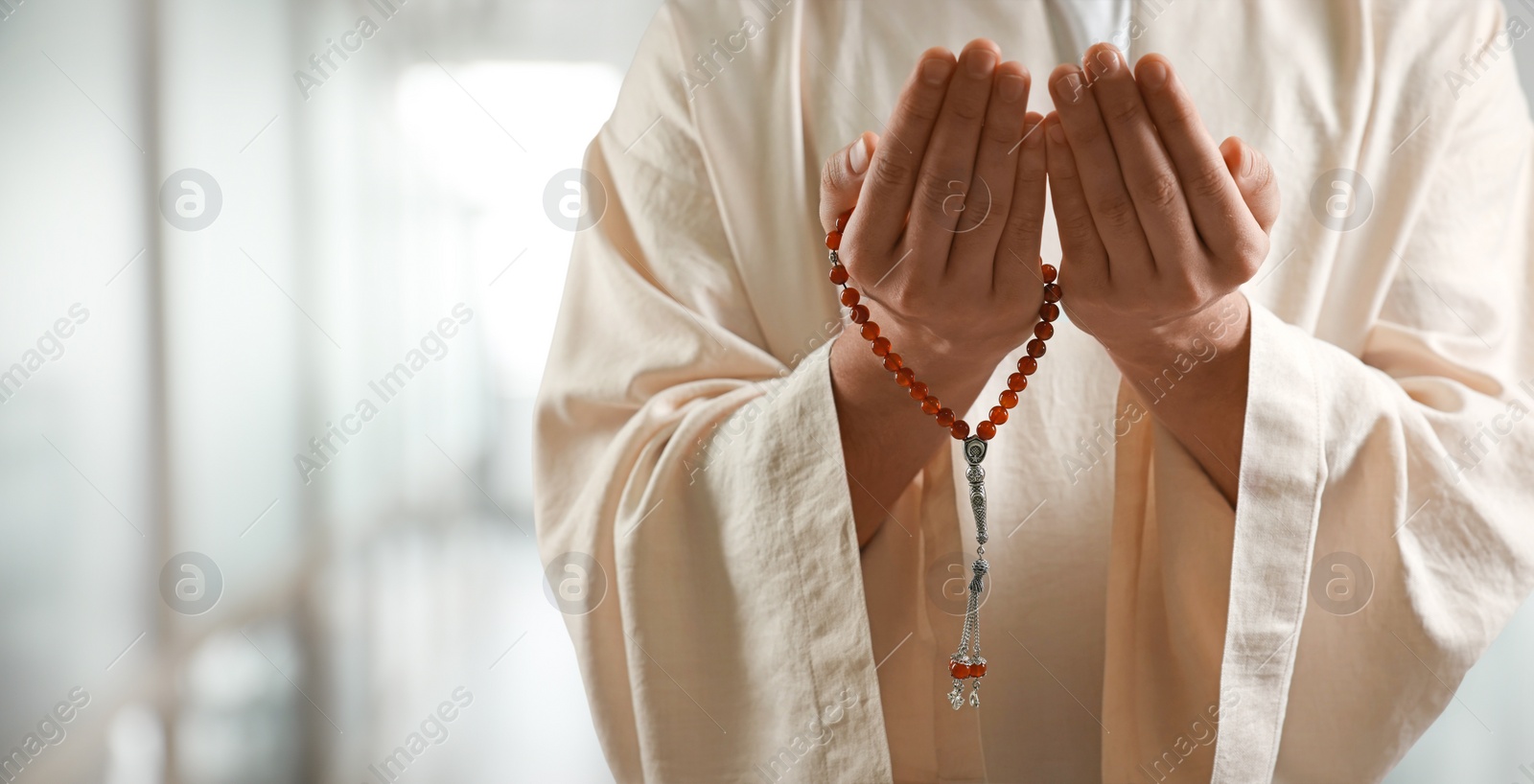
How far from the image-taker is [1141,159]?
1.42 ft

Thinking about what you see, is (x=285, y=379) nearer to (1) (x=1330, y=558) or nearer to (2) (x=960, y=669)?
(2) (x=960, y=669)

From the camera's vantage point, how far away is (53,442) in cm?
113

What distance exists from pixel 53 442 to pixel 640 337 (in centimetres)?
92

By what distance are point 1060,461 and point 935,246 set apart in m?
0.26

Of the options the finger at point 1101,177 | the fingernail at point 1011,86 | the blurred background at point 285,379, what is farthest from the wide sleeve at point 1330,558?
the blurred background at point 285,379

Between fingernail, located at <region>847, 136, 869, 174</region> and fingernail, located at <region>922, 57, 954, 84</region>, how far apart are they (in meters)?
0.06

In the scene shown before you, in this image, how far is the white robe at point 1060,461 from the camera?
55 centimetres

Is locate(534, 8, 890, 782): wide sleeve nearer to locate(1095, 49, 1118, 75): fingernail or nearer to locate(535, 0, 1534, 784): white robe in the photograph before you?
locate(535, 0, 1534, 784): white robe

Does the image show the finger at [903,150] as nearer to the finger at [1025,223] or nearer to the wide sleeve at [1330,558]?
the finger at [1025,223]

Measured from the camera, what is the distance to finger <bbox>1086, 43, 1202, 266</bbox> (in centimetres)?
42

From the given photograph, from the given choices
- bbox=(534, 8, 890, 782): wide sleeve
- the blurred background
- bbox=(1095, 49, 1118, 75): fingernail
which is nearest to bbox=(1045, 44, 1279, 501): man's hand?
bbox=(1095, 49, 1118, 75): fingernail

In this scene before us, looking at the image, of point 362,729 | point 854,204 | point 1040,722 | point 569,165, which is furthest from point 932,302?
point 362,729

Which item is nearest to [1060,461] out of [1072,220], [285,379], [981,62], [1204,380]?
[1204,380]

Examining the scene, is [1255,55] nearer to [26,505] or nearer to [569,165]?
[569,165]
